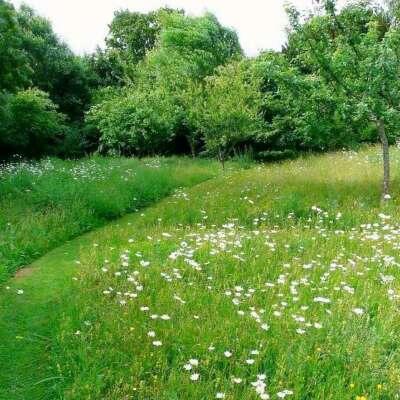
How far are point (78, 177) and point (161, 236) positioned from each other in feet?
27.5

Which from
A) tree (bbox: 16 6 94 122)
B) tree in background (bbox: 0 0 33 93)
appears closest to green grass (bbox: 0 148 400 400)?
tree in background (bbox: 0 0 33 93)

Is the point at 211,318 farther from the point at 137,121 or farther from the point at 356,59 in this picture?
the point at 137,121

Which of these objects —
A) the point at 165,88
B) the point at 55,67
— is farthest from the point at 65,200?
the point at 55,67

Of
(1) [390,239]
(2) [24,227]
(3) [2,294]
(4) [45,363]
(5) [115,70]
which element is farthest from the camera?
(5) [115,70]

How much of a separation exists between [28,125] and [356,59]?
17843 mm

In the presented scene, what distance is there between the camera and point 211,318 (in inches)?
219

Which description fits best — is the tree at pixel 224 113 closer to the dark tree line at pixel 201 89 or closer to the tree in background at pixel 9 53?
the dark tree line at pixel 201 89

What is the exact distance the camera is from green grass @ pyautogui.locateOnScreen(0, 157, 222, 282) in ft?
31.8

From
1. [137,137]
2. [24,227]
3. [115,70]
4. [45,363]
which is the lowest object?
[45,363]

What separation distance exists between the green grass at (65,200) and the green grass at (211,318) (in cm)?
66

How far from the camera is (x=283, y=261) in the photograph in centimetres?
750

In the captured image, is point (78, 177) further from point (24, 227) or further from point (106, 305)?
point (106, 305)

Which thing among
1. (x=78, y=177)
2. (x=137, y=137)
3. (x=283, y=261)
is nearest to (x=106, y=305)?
(x=283, y=261)

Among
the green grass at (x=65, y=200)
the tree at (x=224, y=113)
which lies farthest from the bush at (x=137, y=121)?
the green grass at (x=65, y=200)
